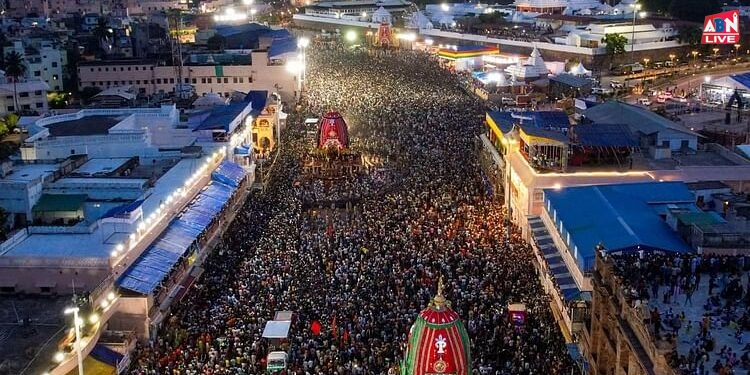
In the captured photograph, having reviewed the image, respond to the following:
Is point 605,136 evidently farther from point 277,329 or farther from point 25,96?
point 25,96

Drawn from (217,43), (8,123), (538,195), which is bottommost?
(538,195)

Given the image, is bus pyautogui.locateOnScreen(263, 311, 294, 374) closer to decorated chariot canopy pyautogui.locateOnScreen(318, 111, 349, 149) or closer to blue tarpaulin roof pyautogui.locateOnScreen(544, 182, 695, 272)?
blue tarpaulin roof pyautogui.locateOnScreen(544, 182, 695, 272)

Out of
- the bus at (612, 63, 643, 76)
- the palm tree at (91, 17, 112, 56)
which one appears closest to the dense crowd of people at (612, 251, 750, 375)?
the bus at (612, 63, 643, 76)

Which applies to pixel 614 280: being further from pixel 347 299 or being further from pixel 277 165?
pixel 277 165

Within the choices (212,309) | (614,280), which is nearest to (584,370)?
(614,280)

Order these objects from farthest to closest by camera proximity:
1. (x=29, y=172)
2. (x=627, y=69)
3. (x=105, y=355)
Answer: (x=627, y=69)
(x=29, y=172)
(x=105, y=355)

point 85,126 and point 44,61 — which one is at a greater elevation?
point 44,61

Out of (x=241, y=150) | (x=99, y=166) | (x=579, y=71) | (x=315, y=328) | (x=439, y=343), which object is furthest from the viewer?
(x=579, y=71)

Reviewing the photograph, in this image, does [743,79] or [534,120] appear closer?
[534,120]

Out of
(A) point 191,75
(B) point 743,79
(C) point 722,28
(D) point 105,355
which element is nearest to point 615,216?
(D) point 105,355
